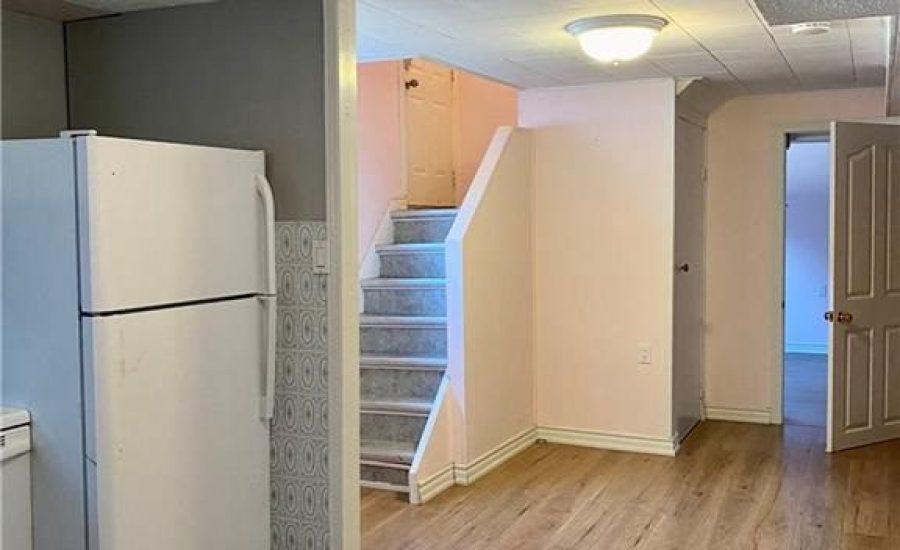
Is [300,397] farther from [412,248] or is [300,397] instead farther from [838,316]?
[838,316]

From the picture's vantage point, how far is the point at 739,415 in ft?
19.4

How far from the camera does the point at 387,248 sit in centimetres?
559

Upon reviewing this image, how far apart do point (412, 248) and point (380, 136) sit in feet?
3.35

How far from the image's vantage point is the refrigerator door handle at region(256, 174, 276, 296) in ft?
9.90

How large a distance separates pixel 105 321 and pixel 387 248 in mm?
3203

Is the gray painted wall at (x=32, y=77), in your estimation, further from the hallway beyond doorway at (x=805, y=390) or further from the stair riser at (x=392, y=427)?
the hallway beyond doorway at (x=805, y=390)

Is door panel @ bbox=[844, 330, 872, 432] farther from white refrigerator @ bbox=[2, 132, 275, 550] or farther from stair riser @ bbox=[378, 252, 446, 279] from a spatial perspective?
white refrigerator @ bbox=[2, 132, 275, 550]

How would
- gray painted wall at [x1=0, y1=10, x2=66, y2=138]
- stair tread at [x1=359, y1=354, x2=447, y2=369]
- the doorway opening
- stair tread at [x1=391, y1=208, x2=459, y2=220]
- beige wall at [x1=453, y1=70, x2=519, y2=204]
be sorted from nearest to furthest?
gray painted wall at [x1=0, y1=10, x2=66, y2=138]
stair tread at [x1=359, y1=354, x2=447, y2=369]
stair tread at [x1=391, y1=208, x2=459, y2=220]
beige wall at [x1=453, y1=70, x2=519, y2=204]
the doorway opening

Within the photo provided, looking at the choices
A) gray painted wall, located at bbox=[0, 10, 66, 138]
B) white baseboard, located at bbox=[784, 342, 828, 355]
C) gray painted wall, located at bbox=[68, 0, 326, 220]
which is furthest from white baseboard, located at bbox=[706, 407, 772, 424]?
gray painted wall, located at bbox=[0, 10, 66, 138]

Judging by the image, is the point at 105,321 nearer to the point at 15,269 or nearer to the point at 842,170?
the point at 15,269

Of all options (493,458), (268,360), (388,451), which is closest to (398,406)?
(388,451)

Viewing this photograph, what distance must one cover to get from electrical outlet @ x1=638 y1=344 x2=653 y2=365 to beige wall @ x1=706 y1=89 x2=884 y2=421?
100cm

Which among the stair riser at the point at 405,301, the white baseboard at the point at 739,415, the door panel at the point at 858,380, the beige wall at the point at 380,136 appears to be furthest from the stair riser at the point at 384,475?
the door panel at the point at 858,380

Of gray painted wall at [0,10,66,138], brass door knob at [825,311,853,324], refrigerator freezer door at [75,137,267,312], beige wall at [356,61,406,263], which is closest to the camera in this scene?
refrigerator freezer door at [75,137,267,312]
